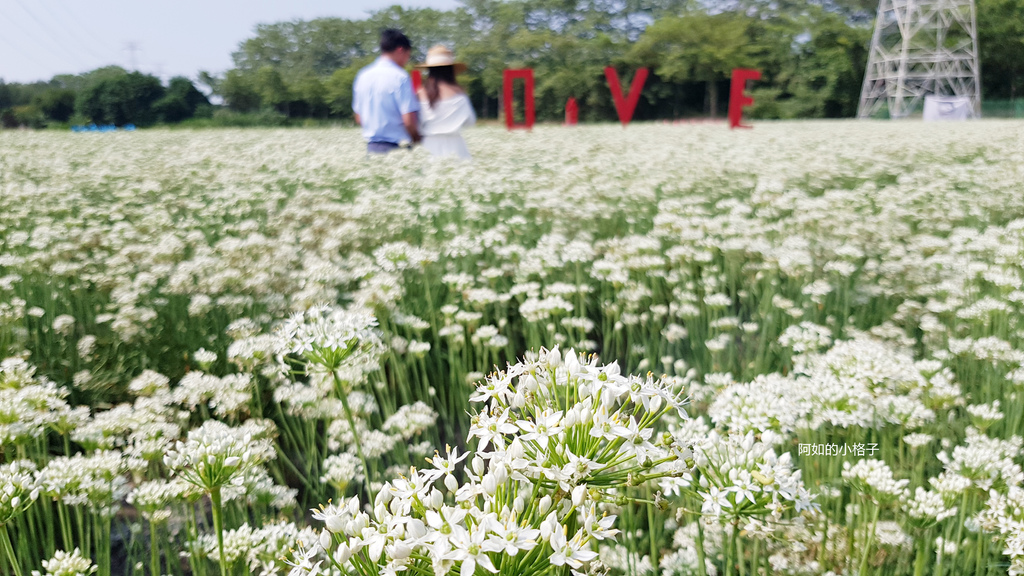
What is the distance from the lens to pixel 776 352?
409 centimetres

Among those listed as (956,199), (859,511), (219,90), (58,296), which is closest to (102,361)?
(58,296)

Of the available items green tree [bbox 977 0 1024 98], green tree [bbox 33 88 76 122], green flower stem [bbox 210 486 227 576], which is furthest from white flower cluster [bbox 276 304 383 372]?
green tree [bbox 977 0 1024 98]

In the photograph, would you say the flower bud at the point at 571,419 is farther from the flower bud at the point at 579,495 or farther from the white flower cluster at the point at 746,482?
the white flower cluster at the point at 746,482

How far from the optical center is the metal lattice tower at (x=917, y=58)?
42.0 metres

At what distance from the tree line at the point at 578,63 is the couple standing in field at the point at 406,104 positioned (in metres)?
43.1

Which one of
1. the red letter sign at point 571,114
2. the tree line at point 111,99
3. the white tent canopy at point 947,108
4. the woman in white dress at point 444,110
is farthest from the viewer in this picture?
the tree line at point 111,99

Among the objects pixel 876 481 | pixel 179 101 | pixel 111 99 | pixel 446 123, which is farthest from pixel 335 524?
pixel 111 99

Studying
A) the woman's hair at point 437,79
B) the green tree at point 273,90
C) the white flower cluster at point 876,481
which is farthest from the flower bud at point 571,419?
the green tree at point 273,90

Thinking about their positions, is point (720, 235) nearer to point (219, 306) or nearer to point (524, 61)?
point (219, 306)

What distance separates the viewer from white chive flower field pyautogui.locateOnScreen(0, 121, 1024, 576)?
1.17 meters

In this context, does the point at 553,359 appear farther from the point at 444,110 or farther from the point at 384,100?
the point at 444,110

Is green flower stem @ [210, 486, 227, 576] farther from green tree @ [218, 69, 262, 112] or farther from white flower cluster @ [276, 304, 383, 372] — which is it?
green tree @ [218, 69, 262, 112]

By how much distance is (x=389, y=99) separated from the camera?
28.2ft

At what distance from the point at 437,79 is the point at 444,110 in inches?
18.4
